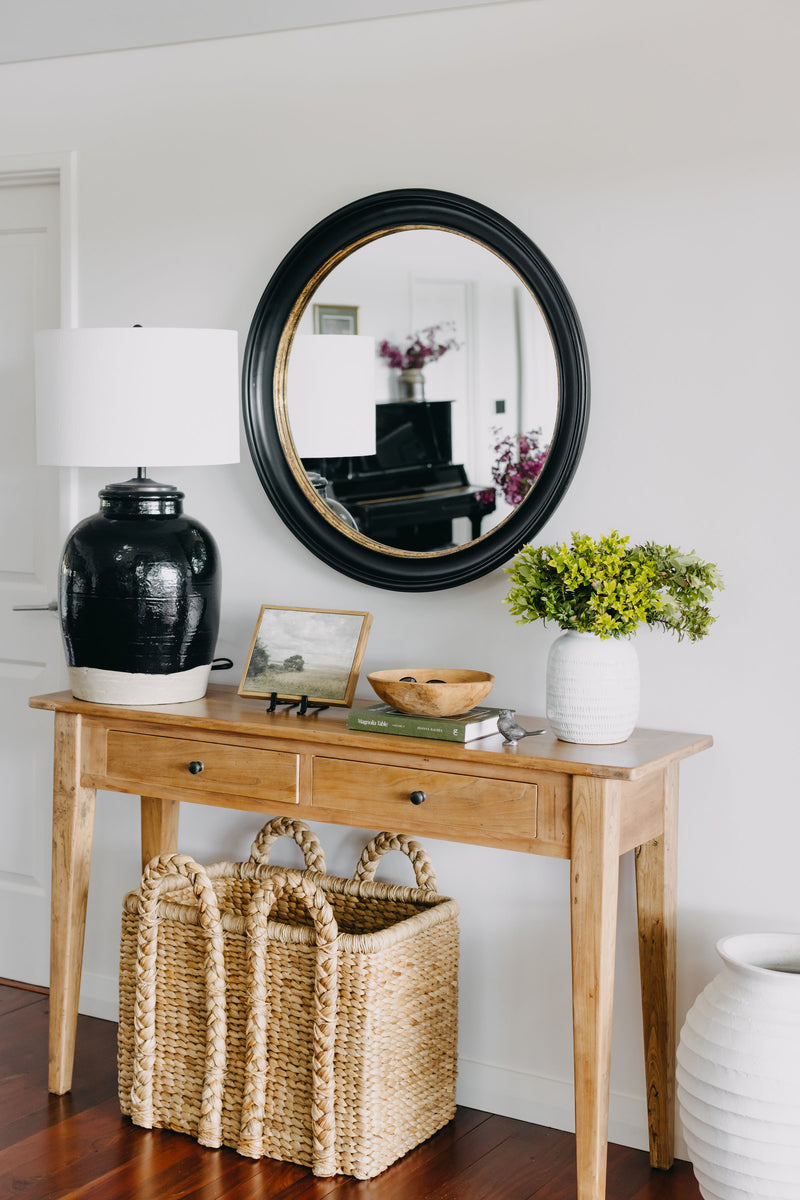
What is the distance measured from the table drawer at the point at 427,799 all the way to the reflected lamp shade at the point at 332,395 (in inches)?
29.1

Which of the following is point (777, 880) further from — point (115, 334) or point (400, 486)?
point (115, 334)

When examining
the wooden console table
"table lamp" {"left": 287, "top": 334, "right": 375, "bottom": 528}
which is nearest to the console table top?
the wooden console table

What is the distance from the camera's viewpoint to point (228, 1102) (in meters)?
2.52

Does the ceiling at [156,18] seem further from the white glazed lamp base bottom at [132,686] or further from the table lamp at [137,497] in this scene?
the white glazed lamp base bottom at [132,686]

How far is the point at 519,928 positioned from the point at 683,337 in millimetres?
1233

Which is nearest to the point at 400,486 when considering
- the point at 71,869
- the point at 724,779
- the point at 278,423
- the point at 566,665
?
the point at 278,423

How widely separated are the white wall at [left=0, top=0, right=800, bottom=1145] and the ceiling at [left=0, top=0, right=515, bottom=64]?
0.04 m

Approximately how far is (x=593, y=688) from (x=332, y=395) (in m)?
0.94

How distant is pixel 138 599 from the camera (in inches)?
100.0

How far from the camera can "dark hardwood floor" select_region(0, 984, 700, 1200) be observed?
2.33 m

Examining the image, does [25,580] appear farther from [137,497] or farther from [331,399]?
[331,399]

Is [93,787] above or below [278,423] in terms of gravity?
below

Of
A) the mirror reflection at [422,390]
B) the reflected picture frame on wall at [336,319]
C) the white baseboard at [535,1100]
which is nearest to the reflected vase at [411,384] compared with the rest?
the mirror reflection at [422,390]

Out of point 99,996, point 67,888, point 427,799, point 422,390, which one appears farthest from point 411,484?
point 99,996
